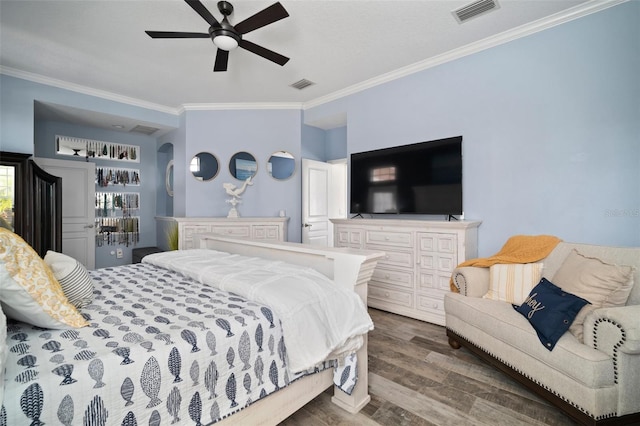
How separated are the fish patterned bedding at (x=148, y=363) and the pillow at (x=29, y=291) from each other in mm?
55

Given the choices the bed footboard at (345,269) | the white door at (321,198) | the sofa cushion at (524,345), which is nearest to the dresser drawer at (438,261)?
the sofa cushion at (524,345)

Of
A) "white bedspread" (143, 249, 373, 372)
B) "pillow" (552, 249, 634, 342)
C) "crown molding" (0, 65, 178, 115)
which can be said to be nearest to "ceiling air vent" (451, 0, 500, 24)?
"pillow" (552, 249, 634, 342)

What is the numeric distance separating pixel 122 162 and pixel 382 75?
482 centimetres

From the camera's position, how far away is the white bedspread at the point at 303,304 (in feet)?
4.31

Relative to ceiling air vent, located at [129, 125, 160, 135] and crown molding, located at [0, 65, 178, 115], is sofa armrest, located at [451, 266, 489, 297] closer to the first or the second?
crown molding, located at [0, 65, 178, 115]

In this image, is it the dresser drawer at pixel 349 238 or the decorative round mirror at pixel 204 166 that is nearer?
the dresser drawer at pixel 349 238

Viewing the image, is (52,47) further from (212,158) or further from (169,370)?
(169,370)

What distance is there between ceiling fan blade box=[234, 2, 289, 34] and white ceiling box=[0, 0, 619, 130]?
0.35 metres

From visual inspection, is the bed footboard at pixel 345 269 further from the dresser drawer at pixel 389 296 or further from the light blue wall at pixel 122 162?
the light blue wall at pixel 122 162

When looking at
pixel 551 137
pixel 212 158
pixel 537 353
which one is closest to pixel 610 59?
pixel 551 137

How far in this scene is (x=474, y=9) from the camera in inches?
98.1

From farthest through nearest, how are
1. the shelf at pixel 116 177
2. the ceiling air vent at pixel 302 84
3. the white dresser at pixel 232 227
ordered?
the shelf at pixel 116 177
the white dresser at pixel 232 227
the ceiling air vent at pixel 302 84

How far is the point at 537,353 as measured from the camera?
1707mm

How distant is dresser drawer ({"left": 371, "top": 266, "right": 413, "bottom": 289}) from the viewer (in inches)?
126
